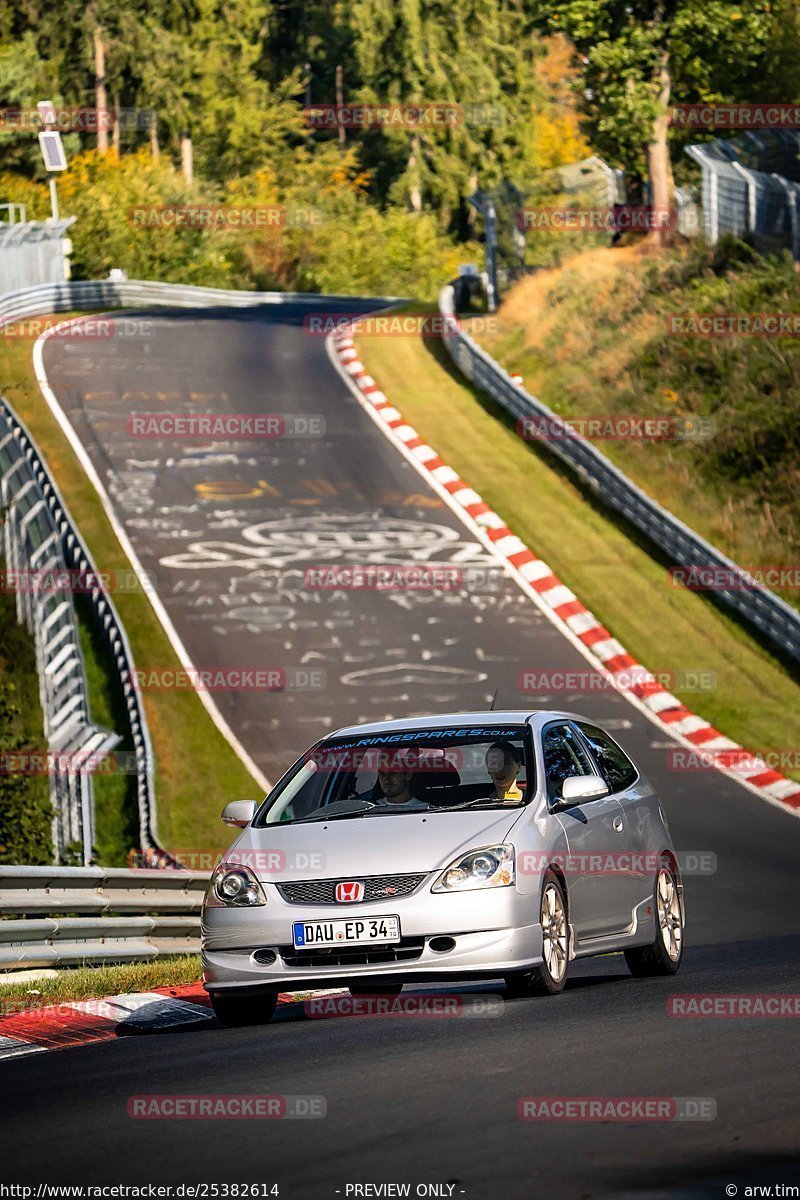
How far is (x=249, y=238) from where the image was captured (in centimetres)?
7088

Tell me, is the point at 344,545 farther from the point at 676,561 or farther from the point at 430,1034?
the point at 430,1034

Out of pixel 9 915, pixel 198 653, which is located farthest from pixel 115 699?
pixel 9 915

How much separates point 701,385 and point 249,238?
130 ft

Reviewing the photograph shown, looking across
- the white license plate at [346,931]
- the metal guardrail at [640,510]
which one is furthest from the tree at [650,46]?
the white license plate at [346,931]

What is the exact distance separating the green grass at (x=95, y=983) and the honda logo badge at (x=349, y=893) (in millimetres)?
2090

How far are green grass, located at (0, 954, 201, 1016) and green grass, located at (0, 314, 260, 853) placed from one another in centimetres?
766

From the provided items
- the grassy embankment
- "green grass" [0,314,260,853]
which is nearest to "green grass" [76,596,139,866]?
"green grass" [0,314,260,853]

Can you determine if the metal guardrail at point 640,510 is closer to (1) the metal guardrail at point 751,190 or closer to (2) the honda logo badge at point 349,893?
(1) the metal guardrail at point 751,190

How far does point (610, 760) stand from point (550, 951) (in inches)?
75.9

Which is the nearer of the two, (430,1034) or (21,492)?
(430,1034)

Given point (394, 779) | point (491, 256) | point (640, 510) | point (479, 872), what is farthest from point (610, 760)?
point (491, 256)

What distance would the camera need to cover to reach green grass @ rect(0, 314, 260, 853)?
19.8 m

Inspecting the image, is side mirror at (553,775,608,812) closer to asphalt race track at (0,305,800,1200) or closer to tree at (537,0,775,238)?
asphalt race track at (0,305,800,1200)

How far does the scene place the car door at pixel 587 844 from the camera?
9.75 m
